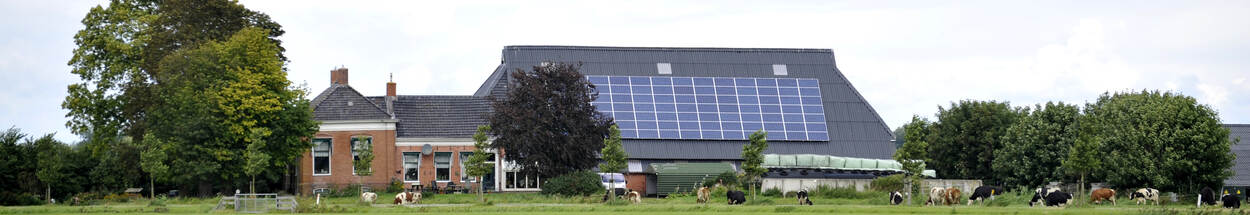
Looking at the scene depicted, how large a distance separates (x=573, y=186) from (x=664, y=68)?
2227 centimetres

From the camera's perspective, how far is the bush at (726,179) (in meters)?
60.3

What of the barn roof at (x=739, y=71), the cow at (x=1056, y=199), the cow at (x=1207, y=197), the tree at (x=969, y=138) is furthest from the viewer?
the barn roof at (x=739, y=71)

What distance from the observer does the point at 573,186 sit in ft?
182

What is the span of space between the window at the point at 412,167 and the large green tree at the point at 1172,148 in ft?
99.0

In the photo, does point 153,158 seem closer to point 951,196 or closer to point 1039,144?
point 951,196

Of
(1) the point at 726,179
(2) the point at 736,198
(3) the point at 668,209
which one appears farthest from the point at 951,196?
(1) the point at 726,179

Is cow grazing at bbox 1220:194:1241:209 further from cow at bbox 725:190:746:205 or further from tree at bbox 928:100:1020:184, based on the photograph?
tree at bbox 928:100:1020:184

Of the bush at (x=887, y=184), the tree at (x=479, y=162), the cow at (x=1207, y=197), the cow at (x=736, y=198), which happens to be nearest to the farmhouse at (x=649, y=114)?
the tree at (x=479, y=162)

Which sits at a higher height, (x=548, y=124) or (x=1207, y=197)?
(x=548, y=124)

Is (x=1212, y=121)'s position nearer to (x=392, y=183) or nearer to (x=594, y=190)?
(x=594, y=190)

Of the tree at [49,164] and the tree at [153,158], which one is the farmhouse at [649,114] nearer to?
the tree at [153,158]

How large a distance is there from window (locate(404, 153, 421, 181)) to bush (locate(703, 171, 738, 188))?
46.8 feet

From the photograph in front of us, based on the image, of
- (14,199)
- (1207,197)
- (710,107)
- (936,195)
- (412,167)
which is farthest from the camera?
(710,107)

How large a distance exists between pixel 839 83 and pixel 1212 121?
27.2 meters
